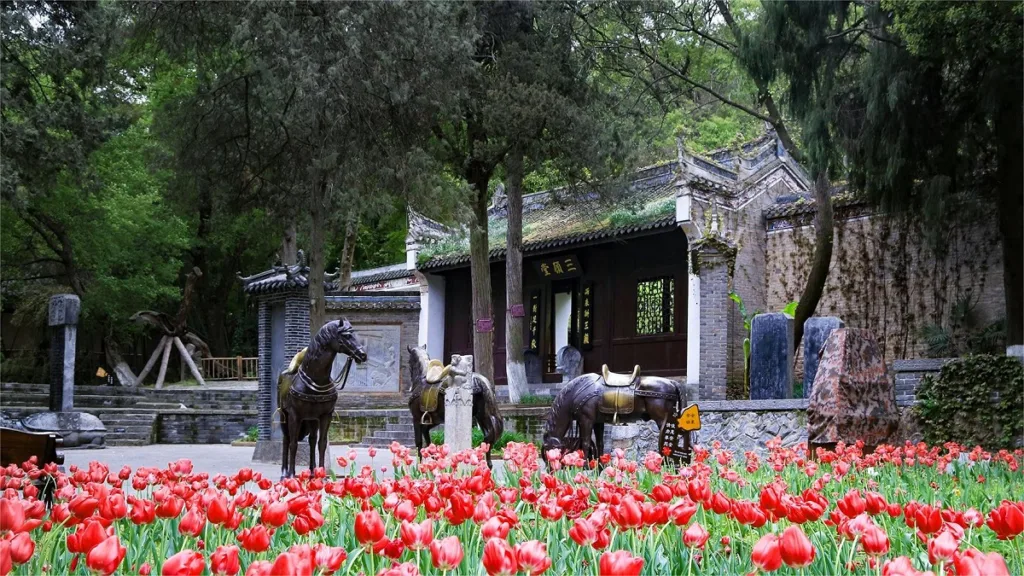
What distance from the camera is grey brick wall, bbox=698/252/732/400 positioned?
1720cm

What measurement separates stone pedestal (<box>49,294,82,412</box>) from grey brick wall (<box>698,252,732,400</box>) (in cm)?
1000

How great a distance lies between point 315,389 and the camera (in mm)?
8406

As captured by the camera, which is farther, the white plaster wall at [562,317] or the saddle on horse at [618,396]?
the white plaster wall at [562,317]

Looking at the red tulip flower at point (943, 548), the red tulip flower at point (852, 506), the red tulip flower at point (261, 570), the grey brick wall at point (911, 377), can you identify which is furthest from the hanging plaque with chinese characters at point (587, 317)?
the red tulip flower at point (261, 570)

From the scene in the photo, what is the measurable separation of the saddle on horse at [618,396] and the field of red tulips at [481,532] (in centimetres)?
389

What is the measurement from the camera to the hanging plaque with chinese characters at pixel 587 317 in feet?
69.3

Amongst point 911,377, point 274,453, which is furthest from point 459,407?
point 911,377

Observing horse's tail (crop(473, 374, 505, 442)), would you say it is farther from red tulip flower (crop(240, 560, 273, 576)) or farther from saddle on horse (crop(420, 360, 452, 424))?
red tulip flower (crop(240, 560, 273, 576))

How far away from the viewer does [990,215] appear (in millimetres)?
15055

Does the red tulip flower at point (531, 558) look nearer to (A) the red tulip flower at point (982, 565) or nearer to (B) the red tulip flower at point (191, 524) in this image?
(A) the red tulip flower at point (982, 565)

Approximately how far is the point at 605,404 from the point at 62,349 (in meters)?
7.48

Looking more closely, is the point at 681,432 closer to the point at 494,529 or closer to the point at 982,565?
the point at 494,529

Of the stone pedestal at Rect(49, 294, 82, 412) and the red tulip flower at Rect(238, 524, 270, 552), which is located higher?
the stone pedestal at Rect(49, 294, 82, 412)

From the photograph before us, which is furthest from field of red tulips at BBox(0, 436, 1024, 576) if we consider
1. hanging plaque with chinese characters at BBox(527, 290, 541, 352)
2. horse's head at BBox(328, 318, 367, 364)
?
hanging plaque with chinese characters at BBox(527, 290, 541, 352)
